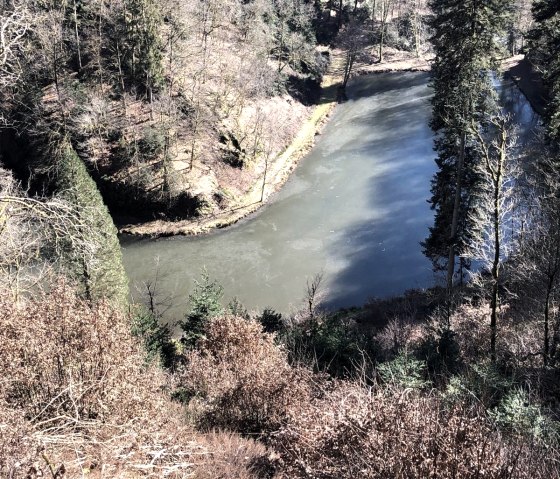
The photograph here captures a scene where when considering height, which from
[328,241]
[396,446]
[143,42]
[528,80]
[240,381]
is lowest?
[328,241]

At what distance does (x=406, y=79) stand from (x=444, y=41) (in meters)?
41.9

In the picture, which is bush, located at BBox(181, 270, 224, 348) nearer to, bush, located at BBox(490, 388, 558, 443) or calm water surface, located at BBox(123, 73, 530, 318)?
calm water surface, located at BBox(123, 73, 530, 318)

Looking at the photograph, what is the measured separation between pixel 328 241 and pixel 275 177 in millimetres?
9839

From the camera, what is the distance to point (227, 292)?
28.7 meters

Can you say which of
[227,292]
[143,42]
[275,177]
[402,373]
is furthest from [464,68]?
[143,42]

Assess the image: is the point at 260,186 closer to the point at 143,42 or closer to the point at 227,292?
the point at 227,292

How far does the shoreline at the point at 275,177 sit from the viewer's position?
33.8 meters

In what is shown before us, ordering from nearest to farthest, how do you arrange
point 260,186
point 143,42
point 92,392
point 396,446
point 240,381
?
point 396,446 < point 92,392 < point 240,381 < point 143,42 < point 260,186

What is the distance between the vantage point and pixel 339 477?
23.1ft

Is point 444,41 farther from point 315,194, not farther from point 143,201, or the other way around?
point 143,201

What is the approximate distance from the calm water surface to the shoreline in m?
0.69

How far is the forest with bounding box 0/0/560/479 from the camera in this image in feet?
24.7

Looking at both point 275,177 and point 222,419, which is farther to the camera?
point 275,177

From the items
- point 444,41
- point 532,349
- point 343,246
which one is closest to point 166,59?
point 343,246
